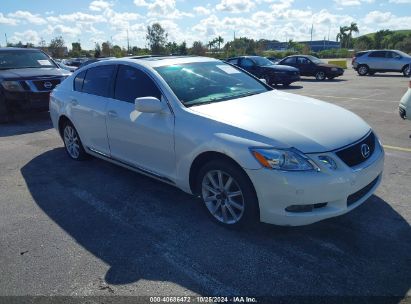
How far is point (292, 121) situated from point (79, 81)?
136 inches

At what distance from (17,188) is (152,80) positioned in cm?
243

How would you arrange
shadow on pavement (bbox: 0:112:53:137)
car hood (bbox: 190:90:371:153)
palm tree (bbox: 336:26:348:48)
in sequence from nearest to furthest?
car hood (bbox: 190:90:371:153) → shadow on pavement (bbox: 0:112:53:137) → palm tree (bbox: 336:26:348:48)

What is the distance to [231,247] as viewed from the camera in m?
3.33

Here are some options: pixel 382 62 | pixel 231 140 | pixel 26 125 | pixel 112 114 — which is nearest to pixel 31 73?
pixel 26 125

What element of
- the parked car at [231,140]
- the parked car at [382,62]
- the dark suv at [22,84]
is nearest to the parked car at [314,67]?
the parked car at [382,62]

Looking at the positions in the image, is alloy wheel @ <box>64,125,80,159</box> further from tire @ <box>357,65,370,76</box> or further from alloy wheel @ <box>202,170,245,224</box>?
tire @ <box>357,65,370,76</box>

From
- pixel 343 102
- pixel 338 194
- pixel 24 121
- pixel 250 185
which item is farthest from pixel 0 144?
pixel 343 102

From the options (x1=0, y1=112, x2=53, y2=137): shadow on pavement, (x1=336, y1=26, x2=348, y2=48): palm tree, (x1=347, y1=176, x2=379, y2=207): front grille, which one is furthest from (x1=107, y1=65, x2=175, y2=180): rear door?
(x1=336, y1=26, x2=348, y2=48): palm tree

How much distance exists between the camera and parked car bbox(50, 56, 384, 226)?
314cm

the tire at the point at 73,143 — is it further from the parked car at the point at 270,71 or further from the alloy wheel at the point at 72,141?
the parked car at the point at 270,71

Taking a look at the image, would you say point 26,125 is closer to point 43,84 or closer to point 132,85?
point 43,84

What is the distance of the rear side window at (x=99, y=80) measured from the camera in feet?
16.1

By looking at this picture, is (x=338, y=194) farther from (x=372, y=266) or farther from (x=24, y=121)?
(x=24, y=121)

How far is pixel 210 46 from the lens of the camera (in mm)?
97938
